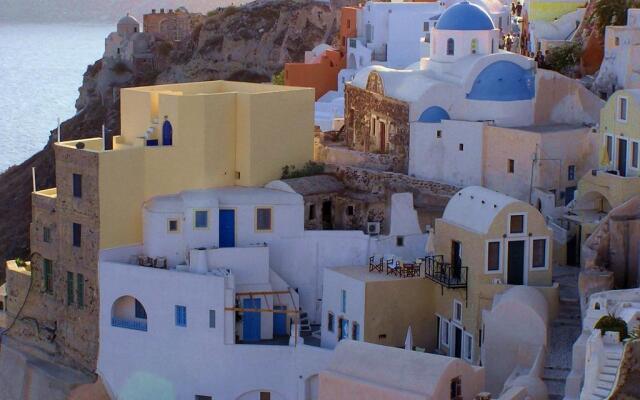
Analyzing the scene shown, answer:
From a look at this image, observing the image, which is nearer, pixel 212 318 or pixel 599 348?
pixel 599 348

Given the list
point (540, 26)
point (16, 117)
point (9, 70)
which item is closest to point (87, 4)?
point (9, 70)

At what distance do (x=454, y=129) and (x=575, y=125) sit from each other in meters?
3.06

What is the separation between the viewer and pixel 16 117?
101 meters

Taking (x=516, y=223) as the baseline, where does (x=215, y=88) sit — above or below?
above

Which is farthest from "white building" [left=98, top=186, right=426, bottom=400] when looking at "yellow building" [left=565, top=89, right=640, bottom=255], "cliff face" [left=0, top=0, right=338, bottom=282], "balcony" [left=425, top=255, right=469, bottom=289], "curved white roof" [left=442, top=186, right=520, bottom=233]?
"cliff face" [left=0, top=0, right=338, bottom=282]

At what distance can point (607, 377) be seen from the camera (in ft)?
106

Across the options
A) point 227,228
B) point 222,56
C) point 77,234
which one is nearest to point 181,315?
point 227,228

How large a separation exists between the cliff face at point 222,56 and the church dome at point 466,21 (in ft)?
87.9

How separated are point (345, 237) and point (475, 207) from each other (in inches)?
159

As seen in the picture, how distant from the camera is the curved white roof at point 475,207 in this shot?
3931 cm

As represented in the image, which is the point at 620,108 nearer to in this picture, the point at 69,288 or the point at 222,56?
the point at 69,288

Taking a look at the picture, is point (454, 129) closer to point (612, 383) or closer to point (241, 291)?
point (241, 291)

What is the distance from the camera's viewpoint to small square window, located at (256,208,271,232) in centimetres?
4281

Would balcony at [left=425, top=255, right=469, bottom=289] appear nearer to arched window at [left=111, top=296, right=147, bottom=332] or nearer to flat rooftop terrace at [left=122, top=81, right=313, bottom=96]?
flat rooftop terrace at [left=122, top=81, right=313, bottom=96]
